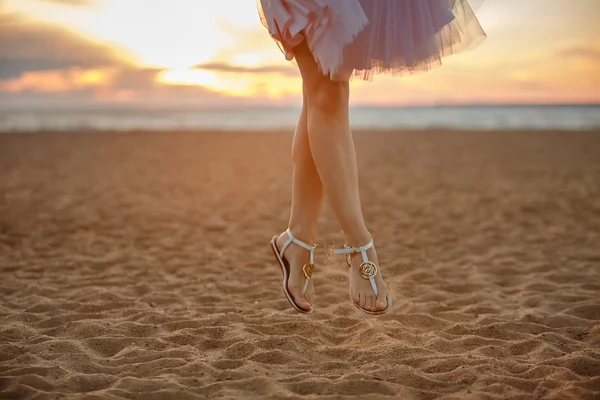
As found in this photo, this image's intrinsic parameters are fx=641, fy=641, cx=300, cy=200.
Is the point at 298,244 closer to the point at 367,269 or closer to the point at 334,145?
the point at 367,269

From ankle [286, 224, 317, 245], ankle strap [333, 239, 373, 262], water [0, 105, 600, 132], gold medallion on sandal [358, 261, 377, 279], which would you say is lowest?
gold medallion on sandal [358, 261, 377, 279]

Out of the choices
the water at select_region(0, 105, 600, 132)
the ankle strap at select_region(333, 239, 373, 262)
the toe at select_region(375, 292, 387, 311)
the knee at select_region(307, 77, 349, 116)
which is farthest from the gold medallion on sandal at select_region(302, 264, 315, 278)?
the water at select_region(0, 105, 600, 132)

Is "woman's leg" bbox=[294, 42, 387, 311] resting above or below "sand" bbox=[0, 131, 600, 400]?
above

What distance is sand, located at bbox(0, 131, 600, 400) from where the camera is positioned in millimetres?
2227

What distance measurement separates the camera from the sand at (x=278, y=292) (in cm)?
223

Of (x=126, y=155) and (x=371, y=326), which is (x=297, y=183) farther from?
(x=126, y=155)

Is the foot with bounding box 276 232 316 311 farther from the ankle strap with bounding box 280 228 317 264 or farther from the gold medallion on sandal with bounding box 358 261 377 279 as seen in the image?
the gold medallion on sandal with bounding box 358 261 377 279

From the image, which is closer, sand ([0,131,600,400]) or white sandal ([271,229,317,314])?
sand ([0,131,600,400])

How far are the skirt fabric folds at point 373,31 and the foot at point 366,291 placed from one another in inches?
26.8

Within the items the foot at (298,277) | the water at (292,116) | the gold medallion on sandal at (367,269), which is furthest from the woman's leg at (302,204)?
the water at (292,116)

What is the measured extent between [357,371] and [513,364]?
588 millimetres

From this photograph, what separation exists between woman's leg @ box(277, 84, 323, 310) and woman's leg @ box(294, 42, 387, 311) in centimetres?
13

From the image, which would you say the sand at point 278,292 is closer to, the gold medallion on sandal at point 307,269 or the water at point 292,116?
the gold medallion on sandal at point 307,269

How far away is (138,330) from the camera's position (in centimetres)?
284
